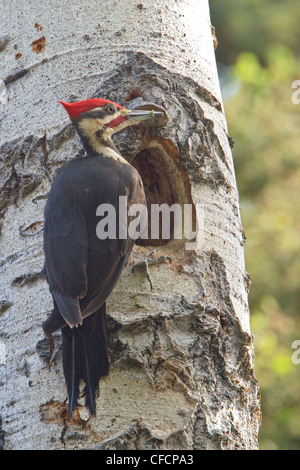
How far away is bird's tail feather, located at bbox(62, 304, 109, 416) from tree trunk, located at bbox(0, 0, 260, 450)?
1.2 inches

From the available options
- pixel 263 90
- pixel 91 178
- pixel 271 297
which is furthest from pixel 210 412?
pixel 263 90

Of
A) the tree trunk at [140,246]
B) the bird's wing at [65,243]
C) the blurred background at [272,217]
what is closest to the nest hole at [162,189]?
the tree trunk at [140,246]

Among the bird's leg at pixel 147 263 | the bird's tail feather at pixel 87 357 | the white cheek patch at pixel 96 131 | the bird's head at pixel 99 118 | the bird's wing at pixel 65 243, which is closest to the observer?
the bird's tail feather at pixel 87 357

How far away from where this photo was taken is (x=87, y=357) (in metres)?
2.18

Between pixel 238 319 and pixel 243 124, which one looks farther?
pixel 243 124

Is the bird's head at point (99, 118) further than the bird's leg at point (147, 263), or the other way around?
the bird's head at point (99, 118)

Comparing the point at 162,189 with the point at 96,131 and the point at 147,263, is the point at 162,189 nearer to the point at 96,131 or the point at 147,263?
the point at 96,131

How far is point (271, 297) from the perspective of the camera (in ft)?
17.6

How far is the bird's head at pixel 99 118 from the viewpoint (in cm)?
250

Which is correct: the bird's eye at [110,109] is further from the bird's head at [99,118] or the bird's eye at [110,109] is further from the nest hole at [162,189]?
the nest hole at [162,189]

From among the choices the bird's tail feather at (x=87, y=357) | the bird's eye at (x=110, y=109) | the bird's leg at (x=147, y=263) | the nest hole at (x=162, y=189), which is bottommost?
the bird's tail feather at (x=87, y=357)

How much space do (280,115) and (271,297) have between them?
1493 millimetres

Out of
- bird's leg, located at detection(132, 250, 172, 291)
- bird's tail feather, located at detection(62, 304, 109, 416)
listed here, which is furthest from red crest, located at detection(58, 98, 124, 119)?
bird's tail feather, located at detection(62, 304, 109, 416)

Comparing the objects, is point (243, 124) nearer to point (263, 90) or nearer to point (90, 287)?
point (263, 90)
